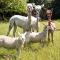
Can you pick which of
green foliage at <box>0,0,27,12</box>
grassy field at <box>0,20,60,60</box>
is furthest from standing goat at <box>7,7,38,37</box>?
green foliage at <box>0,0,27,12</box>

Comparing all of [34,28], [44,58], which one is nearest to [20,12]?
[34,28]

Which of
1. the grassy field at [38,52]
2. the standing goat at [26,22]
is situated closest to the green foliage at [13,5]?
the standing goat at [26,22]

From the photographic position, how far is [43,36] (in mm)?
12359

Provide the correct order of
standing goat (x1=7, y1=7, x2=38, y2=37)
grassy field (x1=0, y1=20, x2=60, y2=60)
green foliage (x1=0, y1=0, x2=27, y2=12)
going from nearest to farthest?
grassy field (x1=0, y1=20, x2=60, y2=60) → standing goat (x1=7, y1=7, x2=38, y2=37) → green foliage (x1=0, y1=0, x2=27, y2=12)

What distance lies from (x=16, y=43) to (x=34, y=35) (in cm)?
169

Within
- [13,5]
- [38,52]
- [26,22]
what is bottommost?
[13,5]

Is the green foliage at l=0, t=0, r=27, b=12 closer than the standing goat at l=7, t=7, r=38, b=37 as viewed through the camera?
No

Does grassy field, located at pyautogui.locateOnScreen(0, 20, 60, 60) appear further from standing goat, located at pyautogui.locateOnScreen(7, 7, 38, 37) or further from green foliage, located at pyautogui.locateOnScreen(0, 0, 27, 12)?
green foliage, located at pyautogui.locateOnScreen(0, 0, 27, 12)

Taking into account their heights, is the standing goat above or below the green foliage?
above

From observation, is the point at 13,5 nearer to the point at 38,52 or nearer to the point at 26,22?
the point at 26,22

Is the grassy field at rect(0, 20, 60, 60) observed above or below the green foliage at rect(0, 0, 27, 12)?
above

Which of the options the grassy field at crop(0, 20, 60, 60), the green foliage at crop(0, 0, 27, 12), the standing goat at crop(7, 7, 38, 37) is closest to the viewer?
the grassy field at crop(0, 20, 60, 60)

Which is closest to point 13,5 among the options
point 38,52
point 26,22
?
point 26,22

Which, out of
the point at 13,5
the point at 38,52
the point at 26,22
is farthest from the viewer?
the point at 13,5
